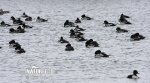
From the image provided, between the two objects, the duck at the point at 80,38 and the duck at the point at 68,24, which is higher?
the duck at the point at 68,24

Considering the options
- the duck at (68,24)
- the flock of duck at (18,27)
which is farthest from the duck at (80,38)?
the duck at (68,24)

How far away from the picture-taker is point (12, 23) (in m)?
64.9

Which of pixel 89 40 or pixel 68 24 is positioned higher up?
pixel 68 24

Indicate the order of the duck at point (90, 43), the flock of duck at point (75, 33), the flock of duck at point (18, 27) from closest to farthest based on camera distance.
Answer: the flock of duck at point (75, 33)
the flock of duck at point (18, 27)
the duck at point (90, 43)

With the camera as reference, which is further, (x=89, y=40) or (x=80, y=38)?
(x=80, y=38)

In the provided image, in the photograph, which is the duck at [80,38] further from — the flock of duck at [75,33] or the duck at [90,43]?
the duck at [90,43]

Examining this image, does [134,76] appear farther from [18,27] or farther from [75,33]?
[18,27]

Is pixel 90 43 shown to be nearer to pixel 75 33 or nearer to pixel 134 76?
pixel 75 33

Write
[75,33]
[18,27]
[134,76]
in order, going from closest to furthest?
[134,76]
[75,33]
[18,27]

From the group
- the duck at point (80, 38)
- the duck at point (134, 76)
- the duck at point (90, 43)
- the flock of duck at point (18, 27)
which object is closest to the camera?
the duck at point (134, 76)

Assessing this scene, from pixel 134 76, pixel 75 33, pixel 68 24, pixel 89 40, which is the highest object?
pixel 68 24

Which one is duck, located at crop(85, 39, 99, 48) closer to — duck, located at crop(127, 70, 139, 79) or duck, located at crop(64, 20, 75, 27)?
duck, located at crop(127, 70, 139, 79)

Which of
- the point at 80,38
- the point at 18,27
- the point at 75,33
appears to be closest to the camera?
the point at 80,38

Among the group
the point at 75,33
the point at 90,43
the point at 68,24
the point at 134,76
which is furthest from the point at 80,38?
the point at 134,76
